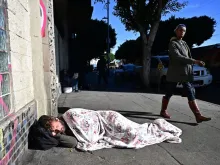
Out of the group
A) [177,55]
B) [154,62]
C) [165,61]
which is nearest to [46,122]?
[177,55]

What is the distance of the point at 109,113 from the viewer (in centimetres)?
329

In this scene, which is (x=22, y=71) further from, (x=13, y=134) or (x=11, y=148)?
(x=11, y=148)

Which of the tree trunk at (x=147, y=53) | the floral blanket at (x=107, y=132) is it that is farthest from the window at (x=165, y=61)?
the floral blanket at (x=107, y=132)

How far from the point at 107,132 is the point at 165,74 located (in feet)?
23.0

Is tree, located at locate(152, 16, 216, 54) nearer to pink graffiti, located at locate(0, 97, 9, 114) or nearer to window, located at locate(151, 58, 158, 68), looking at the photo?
window, located at locate(151, 58, 158, 68)

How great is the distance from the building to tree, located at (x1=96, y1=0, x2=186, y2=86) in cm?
651

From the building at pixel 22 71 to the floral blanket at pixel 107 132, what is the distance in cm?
65

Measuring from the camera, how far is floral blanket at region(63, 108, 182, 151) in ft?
9.84

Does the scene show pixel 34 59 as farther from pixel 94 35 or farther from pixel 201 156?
pixel 94 35

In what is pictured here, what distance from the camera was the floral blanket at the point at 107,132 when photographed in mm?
3000

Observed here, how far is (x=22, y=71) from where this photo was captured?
9.15ft

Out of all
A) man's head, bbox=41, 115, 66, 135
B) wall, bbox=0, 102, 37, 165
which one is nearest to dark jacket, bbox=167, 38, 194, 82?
man's head, bbox=41, 115, 66, 135

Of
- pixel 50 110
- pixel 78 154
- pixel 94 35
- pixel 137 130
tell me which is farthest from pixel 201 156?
pixel 94 35

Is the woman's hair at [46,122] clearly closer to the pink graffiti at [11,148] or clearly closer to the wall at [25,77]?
the wall at [25,77]
